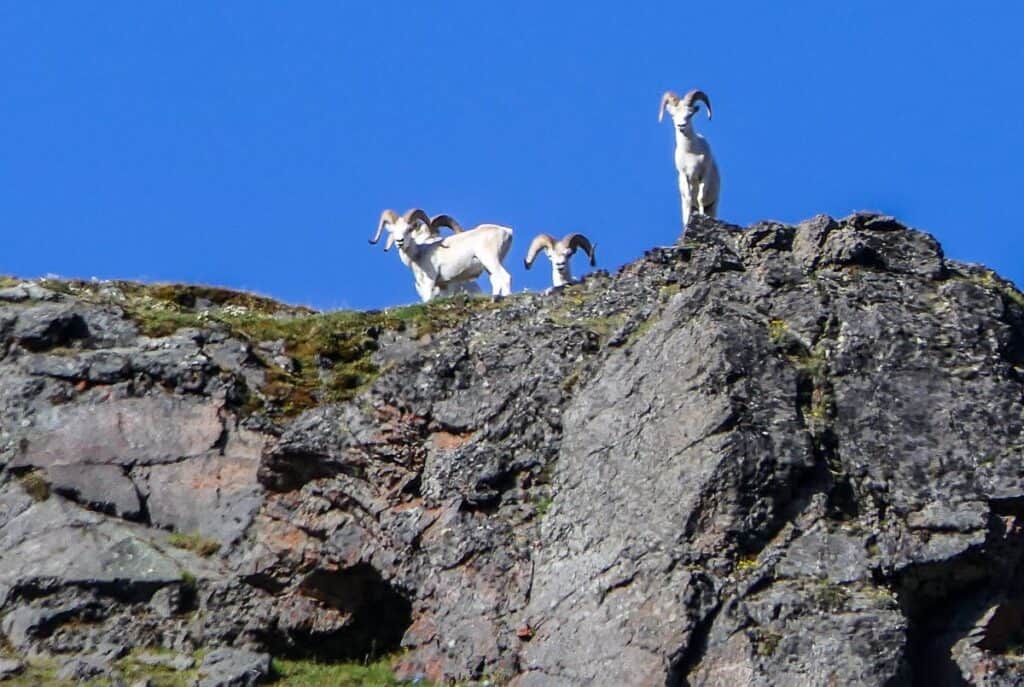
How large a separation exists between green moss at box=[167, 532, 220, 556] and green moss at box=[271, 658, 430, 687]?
5.83ft

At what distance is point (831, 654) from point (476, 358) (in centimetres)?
711

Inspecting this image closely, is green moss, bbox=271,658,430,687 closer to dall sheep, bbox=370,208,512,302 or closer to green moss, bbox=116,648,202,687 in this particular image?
green moss, bbox=116,648,202,687

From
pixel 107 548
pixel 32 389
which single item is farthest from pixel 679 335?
pixel 32 389

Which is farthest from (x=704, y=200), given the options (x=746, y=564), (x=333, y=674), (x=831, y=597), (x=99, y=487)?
(x=831, y=597)

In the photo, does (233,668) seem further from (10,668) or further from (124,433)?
(124,433)

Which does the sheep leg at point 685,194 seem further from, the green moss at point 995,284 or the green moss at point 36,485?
the green moss at point 36,485

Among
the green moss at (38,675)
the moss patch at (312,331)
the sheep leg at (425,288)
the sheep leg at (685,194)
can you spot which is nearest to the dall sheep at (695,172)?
the sheep leg at (685,194)

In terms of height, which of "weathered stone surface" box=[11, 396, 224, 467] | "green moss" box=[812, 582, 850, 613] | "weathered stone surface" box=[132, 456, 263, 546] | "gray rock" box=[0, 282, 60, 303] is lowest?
"green moss" box=[812, 582, 850, 613]

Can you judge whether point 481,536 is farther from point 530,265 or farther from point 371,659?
point 530,265

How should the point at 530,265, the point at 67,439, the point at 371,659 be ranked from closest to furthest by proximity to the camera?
1. the point at 371,659
2. the point at 67,439
3. the point at 530,265

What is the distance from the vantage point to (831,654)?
17.9 m

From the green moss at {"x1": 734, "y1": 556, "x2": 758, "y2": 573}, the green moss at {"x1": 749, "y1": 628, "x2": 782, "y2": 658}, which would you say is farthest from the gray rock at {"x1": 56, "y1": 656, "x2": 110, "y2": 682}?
the green moss at {"x1": 749, "y1": 628, "x2": 782, "y2": 658}

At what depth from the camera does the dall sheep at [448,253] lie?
3478 centimetres

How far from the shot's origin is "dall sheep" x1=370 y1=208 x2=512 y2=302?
34781 mm
